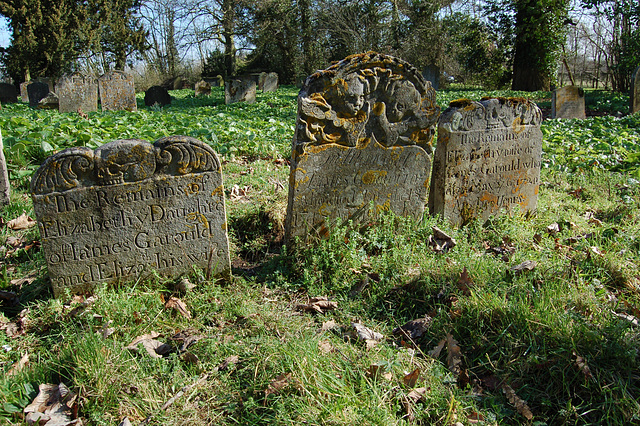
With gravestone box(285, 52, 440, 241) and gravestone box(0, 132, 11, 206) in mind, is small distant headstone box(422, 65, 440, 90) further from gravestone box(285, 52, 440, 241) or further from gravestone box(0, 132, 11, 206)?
gravestone box(0, 132, 11, 206)

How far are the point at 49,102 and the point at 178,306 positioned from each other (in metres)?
16.8

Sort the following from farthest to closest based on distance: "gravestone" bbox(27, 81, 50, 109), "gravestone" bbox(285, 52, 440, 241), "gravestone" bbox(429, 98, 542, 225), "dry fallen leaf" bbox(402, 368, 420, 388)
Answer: "gravestone" bbox(27, 81, 50, 109) < "gravestone" bbox(429, 98, 542, 225) < "gravestone" bbox(285, 52, 440, 241) < "dry fallen leaf" bbox(402, 368, 420, 388)

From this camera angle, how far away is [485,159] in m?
4.76

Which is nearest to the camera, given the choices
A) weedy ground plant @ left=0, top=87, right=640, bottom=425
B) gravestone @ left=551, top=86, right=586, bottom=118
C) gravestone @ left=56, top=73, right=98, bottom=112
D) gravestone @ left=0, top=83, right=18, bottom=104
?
weedy ground plant @ left=0, top=87, right=640, bottom=425

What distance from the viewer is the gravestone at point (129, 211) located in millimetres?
3197

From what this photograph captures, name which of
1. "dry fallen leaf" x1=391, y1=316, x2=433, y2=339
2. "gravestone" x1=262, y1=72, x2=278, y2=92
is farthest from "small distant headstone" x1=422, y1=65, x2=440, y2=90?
"dry fallen leaf" x1=391, y1=316, x2=433, y2=339

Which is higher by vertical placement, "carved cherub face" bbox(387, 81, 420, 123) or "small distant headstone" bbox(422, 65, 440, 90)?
"small distant headstone" bbox(422, 65, 440, 90)

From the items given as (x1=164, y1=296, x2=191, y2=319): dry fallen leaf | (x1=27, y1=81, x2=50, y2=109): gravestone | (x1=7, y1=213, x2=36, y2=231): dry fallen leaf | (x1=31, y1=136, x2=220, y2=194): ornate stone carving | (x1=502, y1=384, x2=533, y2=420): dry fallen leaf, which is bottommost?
(x1=502, y1=384, x2=533, y2=420): dry fallen leaf

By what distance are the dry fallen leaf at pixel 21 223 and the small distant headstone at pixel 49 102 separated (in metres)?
13.2

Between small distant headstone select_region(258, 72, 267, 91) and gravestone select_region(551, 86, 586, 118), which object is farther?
small distant headstone select_region(258, 72, 267, 91)

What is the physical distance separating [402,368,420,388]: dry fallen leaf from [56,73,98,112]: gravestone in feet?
48.6

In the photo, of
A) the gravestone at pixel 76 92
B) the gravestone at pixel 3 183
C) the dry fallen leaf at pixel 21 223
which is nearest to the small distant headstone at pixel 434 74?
the gravestone at pixel 76 92

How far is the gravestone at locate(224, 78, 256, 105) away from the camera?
56.7 feet

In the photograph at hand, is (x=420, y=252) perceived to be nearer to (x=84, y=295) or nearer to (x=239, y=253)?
(x=239, y=253)
